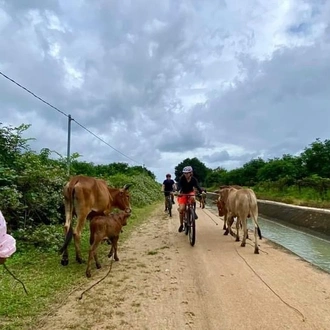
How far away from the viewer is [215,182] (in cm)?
6556

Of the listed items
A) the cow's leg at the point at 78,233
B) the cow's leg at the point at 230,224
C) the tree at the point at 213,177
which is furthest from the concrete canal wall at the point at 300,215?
the tree at the point at 213,177

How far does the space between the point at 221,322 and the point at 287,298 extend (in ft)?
4.22

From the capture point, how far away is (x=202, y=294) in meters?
5.14

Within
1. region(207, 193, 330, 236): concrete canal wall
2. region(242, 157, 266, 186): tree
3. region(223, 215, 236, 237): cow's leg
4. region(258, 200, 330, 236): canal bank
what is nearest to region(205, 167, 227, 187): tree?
region(242, 157, 266, 186): tree

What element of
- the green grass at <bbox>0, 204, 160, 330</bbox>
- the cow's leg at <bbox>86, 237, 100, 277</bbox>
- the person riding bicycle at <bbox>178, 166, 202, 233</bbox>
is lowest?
the green grass at <bbox>0, 204, 160, 330</bbox>

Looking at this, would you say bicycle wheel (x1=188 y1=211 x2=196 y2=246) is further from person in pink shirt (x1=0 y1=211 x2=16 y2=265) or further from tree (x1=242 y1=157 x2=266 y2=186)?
tree (x1=242 y1=157 x2=266 y2=186)

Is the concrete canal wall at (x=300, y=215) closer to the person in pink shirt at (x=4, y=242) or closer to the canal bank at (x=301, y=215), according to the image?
the canal bank at (x=301, y=215)

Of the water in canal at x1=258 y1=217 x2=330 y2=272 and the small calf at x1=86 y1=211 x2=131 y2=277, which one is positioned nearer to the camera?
the small calf at x1=86 y1=211 x2=131 y2=277

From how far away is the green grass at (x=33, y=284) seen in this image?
13.7ft

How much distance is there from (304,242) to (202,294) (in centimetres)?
689

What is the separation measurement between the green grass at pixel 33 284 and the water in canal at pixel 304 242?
191 inches

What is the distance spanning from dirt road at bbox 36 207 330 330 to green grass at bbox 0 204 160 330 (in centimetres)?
24

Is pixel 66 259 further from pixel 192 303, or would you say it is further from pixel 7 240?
pixel 7 240

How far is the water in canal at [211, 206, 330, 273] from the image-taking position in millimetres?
8477
